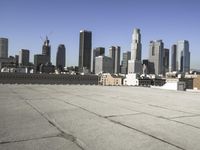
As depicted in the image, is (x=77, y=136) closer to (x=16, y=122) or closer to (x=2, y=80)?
(x=16, y=122)

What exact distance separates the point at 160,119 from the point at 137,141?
3257 millimetres

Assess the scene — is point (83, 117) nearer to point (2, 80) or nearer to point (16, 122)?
point (16, 122)

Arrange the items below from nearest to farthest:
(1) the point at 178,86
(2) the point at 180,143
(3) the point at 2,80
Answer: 1. (2) the point at 180,143
2. (1) the point at 178,86
3. (3) the point at 2,80

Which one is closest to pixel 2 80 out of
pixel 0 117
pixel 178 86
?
pixel 178 86

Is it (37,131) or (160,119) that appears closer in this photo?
(37,131)

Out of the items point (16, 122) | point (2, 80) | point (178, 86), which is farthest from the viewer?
point (2, 80)

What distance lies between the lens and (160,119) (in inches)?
370

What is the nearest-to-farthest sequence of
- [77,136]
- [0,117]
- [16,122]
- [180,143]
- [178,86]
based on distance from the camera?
[180,143], [77,136], [16,122], [0,117], [178,86]

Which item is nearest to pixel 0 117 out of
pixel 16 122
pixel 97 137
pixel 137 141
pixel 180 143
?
pixel 16 122

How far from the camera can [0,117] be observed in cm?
911

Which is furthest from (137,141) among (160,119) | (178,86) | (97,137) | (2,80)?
(2,80)

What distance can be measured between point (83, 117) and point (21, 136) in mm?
3103

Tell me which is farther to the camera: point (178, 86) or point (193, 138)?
point (178, 86)

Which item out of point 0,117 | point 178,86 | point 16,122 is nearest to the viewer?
point 16,122
